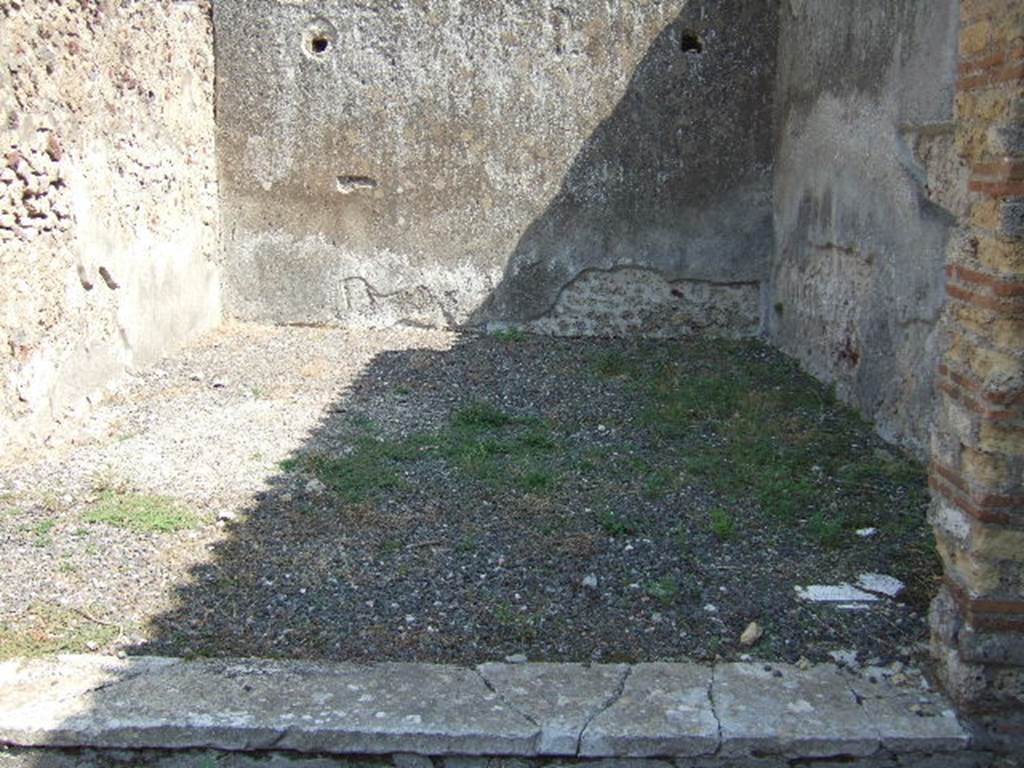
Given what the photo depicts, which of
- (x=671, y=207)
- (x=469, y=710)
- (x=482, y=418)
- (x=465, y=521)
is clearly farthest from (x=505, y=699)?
(x=671, y=207)

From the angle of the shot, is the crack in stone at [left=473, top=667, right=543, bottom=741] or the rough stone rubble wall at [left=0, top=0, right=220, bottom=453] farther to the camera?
the rough stone rubble wall at [left=0, top=0, right=220, bottom=453]

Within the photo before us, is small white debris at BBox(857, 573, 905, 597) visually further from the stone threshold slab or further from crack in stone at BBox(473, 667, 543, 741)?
crack in stone at BBox(473, 667, 543, 741)

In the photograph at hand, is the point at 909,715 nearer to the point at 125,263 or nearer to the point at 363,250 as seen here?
the point at 125,263

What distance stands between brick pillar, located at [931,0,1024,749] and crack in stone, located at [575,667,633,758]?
2.68 ft

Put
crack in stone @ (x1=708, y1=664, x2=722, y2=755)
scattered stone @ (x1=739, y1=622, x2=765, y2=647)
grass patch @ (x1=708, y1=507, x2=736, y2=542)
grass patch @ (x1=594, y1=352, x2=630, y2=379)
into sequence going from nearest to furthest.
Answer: crack in stone @ (x1=708, y1=664, x2=722, y2=755)
scattered stone @ (x1=739, y1=622, x2=765, y2=647)
grass patch @ (x1=708, y1=507, x2=736, y2=542)
grass patch @ (x1=594, y1=352, x2=630, y2=379)

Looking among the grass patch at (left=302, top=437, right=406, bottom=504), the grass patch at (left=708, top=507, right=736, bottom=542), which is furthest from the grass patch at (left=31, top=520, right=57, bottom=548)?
the grass patch at (left=708, top=507, right=736, bottom=542)

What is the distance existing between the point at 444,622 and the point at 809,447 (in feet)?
7.91

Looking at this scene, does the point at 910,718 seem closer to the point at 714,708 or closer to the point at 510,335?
the point at 714,708

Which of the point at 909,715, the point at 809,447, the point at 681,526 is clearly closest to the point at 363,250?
the point at 809,447

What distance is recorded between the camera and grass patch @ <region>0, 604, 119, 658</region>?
2982 mm

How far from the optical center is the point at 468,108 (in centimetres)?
750

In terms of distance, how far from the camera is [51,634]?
3.09 metres

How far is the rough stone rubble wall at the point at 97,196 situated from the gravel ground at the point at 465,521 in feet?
1.15

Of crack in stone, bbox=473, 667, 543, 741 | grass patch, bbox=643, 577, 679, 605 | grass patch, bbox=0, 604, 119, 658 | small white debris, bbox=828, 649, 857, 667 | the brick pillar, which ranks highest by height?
the brick pillar
